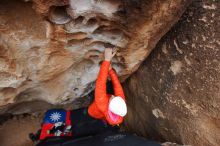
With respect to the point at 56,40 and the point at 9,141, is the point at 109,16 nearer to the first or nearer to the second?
the point at 56,40

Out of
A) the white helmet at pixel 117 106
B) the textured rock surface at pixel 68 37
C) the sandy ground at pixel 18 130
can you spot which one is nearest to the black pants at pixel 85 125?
the sandy ground at pixel 18 130

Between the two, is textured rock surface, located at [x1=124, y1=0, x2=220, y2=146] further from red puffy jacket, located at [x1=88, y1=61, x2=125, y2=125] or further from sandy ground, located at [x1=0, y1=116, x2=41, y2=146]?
sandy ground, located at [x1=0, y1=116, x2=41, y2=146]

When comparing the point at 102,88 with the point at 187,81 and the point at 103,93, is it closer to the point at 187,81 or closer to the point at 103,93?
the point at 103,93

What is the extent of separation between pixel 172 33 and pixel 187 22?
0.43ft

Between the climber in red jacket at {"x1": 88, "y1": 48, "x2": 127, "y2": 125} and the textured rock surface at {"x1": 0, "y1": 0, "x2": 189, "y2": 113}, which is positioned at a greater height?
the textured rock surface at {"x1": 0, "y1": 0, "x2": 189, "y2": 113}

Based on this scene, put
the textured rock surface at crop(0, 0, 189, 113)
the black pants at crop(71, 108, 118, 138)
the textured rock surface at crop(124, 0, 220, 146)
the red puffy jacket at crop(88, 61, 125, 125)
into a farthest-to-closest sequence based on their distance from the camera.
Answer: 1. the black pants at crop(71, 108, 118, 138)
2. the red puffy jacket at crop(88, 61, 125, 125)
3. the textured rock surface at crop(124, 0, 220, 146)
4. the textured rock surface at crop(0, 0, 189, 113)

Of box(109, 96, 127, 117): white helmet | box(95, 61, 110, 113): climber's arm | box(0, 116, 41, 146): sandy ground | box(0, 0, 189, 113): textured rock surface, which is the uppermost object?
box(0, 0, 189, 113): textured rock surface

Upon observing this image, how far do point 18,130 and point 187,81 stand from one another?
1539 millimetres

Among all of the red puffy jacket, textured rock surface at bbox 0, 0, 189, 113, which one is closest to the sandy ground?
textured rock surface at bbox 0, 0, 189, 113

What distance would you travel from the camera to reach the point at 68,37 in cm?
183

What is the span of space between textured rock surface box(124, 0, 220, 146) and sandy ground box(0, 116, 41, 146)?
101cm

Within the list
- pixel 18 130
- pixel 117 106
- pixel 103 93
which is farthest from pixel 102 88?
pixel 18 130

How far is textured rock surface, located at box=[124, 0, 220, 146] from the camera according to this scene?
1862mm

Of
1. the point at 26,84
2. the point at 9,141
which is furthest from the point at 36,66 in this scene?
the point at 9,141
